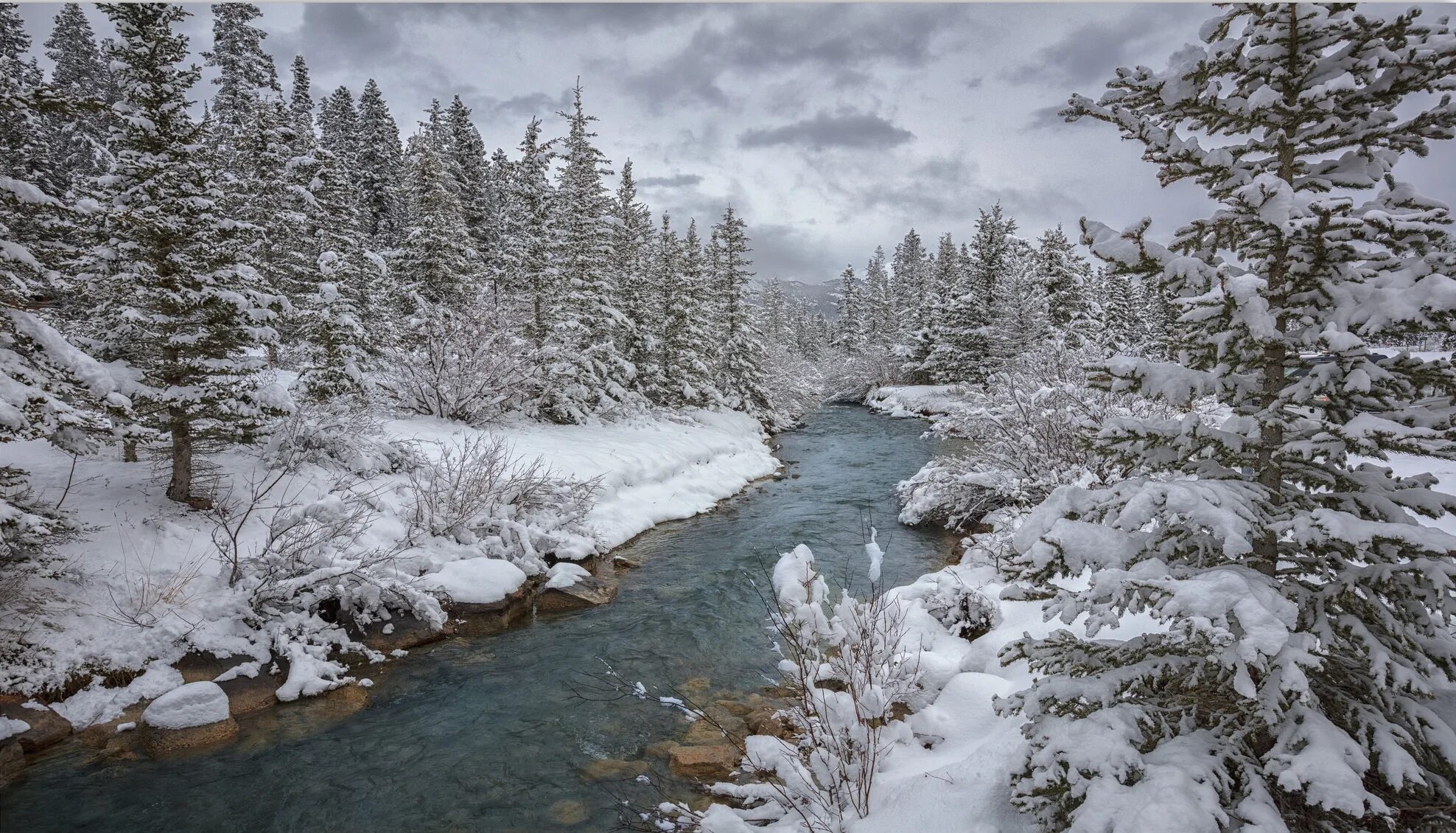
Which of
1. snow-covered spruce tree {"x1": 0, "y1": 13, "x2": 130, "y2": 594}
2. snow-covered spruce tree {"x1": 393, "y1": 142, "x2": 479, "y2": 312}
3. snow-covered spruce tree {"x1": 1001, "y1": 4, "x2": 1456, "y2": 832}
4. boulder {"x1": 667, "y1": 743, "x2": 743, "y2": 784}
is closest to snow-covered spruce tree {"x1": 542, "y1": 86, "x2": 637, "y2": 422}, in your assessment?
snow-covered spruce tree {"x1": 393, "y1": 142, "x2": 479, "y2": 312}

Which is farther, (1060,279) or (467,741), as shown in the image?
(1060,279)

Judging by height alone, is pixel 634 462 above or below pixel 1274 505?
below

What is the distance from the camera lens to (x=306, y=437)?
35.6ft

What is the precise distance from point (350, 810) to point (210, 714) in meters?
2.16

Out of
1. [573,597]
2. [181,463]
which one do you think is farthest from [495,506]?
[181,463]

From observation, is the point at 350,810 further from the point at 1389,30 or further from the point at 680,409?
the point at 680,409

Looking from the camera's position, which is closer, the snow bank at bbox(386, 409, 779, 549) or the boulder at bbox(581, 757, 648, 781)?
the boulder at bbox(581, 757, 648, 781)

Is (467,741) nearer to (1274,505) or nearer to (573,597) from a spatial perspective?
(573,597)

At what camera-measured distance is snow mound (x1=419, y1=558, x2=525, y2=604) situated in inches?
364

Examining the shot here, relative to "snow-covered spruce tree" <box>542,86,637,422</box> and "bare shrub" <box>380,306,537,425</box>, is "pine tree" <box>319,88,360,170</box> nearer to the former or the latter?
"snow-covered spruce tree" <box>542,86,637,422</box>

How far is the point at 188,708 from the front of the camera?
625 centimetres

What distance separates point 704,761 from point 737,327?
92.3 ft

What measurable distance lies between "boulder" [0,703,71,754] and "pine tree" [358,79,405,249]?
111 ft

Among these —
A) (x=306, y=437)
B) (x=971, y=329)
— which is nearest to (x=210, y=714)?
(x=306, y=437)
